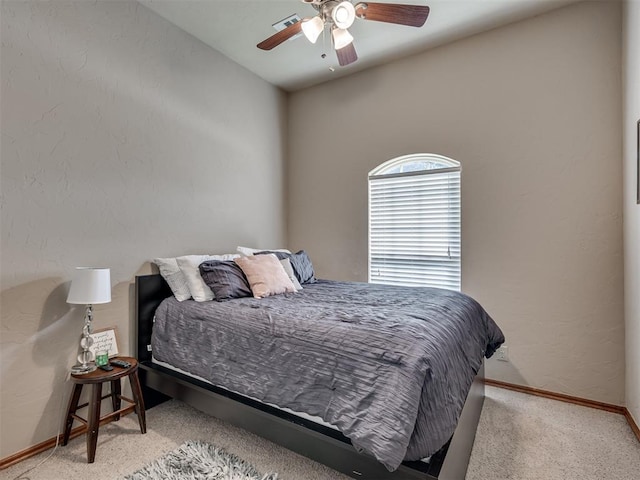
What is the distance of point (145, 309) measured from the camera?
253cm

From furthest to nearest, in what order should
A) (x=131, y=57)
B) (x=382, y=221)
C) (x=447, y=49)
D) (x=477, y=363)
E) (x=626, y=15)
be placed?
(x=382, y=221) → (x=447, y=49) → (x=131, y=57) → (x=626, y=15) → (x=477, y=363)

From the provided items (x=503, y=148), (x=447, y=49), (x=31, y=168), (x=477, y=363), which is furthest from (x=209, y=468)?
(x=447, y=49)

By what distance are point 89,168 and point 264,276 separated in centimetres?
143

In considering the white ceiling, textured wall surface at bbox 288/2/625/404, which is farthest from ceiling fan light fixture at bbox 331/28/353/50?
textured wall surface at bbox 288/2/625/404

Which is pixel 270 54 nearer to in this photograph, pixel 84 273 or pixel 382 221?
pixel 382 221

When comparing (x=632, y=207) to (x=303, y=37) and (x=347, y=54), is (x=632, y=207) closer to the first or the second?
(x=347, y=54)

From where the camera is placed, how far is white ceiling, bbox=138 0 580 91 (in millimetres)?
2647

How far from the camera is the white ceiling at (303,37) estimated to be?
2.65 metres

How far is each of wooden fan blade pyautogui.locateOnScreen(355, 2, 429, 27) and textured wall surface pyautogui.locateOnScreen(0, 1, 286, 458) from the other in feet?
5.74

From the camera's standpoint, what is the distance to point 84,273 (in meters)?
2.02

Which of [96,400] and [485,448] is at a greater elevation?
[96,400]

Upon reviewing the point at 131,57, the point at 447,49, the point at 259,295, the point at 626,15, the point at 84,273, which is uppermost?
the point at 447,49

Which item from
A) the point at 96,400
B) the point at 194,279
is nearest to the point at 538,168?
the point at 194,279

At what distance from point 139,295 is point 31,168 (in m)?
1.05
